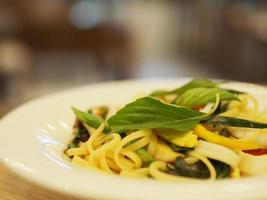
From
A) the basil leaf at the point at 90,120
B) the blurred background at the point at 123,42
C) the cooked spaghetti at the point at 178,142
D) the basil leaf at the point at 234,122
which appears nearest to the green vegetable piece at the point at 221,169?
the cooked spaghetti at the point at 178,142

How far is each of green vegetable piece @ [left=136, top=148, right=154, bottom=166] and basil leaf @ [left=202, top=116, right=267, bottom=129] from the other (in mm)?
157

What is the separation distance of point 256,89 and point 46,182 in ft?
2.66

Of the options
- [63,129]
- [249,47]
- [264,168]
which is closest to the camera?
[264,168]

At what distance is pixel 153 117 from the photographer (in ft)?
2.84

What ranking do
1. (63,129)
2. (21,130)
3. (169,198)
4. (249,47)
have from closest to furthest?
1. (169,198)
2. (21,130)
3. (63,129)
4. (249,47)

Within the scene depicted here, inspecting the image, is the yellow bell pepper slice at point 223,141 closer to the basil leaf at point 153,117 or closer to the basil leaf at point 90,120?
the basil leaf at point 153,117

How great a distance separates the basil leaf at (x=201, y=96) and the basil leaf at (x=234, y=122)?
0.16 ft

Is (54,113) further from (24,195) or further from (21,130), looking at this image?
(24,195)

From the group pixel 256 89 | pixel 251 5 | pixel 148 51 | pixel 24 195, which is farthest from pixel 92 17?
pixel 24 195

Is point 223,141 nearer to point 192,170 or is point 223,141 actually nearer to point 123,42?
point 192,170

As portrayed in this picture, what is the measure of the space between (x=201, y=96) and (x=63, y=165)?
387mm

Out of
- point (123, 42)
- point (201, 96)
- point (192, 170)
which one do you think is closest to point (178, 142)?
point (192, 170)

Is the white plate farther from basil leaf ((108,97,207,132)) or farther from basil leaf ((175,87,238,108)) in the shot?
basil leaf ((175,87,238,108))

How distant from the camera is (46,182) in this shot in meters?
0.71
